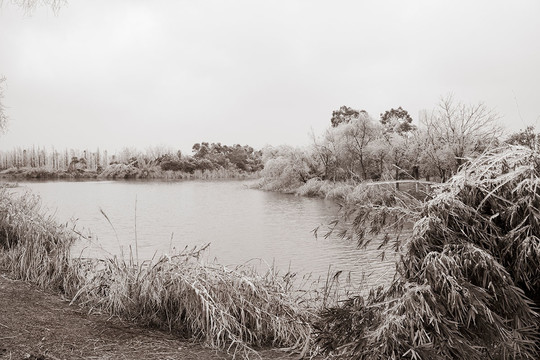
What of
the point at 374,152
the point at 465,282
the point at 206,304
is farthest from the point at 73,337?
the point at 374,152

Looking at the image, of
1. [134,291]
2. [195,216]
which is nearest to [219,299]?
[134,291]

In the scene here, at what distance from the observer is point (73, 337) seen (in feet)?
14.8

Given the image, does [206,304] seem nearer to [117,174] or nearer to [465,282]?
[465,282]

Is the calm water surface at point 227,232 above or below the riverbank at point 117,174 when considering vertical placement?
below

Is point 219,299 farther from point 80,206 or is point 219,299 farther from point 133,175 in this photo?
point 133,175

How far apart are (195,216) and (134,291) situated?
1573 centimetres

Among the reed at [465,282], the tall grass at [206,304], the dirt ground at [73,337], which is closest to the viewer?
the reed at [465,282]

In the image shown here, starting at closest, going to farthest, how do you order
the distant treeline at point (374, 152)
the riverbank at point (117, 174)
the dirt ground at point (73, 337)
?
the dirt ground at point (73, 337) < the distant treeline at point (374, 152) < the riverbank at point (117, 174)

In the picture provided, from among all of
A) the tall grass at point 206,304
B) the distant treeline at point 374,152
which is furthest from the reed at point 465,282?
the distant treeline at point 374,152

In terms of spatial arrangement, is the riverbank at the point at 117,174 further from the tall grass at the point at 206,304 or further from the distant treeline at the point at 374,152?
the tall grass at the point at 206,304

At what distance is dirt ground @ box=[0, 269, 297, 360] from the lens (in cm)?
411

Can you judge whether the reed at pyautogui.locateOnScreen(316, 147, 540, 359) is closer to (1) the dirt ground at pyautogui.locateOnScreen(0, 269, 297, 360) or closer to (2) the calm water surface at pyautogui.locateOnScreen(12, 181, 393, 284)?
(2) the calm water surface at pyautogui.locateOnScreen(12, 181, 393, 284)

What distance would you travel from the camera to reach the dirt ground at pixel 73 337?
411 centimetres

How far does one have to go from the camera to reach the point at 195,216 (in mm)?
21156
